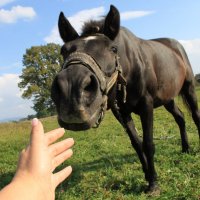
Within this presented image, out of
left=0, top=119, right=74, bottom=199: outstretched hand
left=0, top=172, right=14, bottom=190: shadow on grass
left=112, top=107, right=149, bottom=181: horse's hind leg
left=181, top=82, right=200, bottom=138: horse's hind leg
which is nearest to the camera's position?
left=0, top=119, right=74, bottom=199: outstretched hand

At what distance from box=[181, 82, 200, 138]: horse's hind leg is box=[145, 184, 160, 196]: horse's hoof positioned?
106 inches

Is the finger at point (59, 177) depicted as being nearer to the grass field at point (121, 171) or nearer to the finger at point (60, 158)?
the finger at point (60, 158)

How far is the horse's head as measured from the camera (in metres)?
3.62

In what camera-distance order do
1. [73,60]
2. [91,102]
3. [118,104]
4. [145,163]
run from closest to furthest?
[91,102], [73,60], [118,104], [145,163]

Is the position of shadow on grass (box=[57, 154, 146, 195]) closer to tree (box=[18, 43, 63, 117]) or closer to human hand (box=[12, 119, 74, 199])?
human hand (box=[12, 119, 74, 199])

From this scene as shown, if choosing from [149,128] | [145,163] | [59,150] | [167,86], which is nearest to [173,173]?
[145,163]

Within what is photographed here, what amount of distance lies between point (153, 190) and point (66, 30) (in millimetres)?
2790

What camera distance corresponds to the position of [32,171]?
150cm

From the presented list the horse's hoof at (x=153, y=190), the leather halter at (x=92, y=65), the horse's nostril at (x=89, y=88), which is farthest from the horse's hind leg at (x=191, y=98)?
the horse's nostril at (x=89, y=88)

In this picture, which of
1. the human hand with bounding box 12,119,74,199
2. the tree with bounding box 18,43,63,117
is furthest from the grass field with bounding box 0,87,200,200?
the tree with bounding box 18,43,63,117

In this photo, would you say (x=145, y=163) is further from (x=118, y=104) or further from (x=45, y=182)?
(x=45, y=182)

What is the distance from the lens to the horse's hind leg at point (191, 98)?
7824 millimetres

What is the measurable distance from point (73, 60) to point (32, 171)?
267cm

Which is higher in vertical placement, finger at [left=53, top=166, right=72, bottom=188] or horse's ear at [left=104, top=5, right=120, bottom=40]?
horse's ear at [left=104, top=5, right=120, bottom=40]
